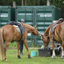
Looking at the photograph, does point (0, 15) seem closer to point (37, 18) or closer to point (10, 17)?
point (10, 17)

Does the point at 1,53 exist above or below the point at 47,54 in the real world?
above

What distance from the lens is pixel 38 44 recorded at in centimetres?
1667

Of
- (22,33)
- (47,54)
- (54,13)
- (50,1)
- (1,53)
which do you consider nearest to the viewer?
(1,53)

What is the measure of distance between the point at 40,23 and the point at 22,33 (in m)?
5.56

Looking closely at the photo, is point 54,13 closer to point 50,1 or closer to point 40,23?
point 40,23

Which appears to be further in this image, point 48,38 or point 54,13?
point 54,13

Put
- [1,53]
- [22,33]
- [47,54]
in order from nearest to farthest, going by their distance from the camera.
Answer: [1,53], [22,33], [47,54]

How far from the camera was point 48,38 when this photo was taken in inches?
494

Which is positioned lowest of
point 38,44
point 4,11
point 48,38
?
point 38,44

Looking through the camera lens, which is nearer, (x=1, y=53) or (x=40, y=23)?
(x=1, y=53)

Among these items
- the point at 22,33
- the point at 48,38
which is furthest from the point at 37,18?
the point at 22,33

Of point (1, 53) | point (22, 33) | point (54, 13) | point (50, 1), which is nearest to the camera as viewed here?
point (1, 53)

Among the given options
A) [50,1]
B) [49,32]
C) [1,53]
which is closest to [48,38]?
[49,32]

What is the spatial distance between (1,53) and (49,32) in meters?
3.35
